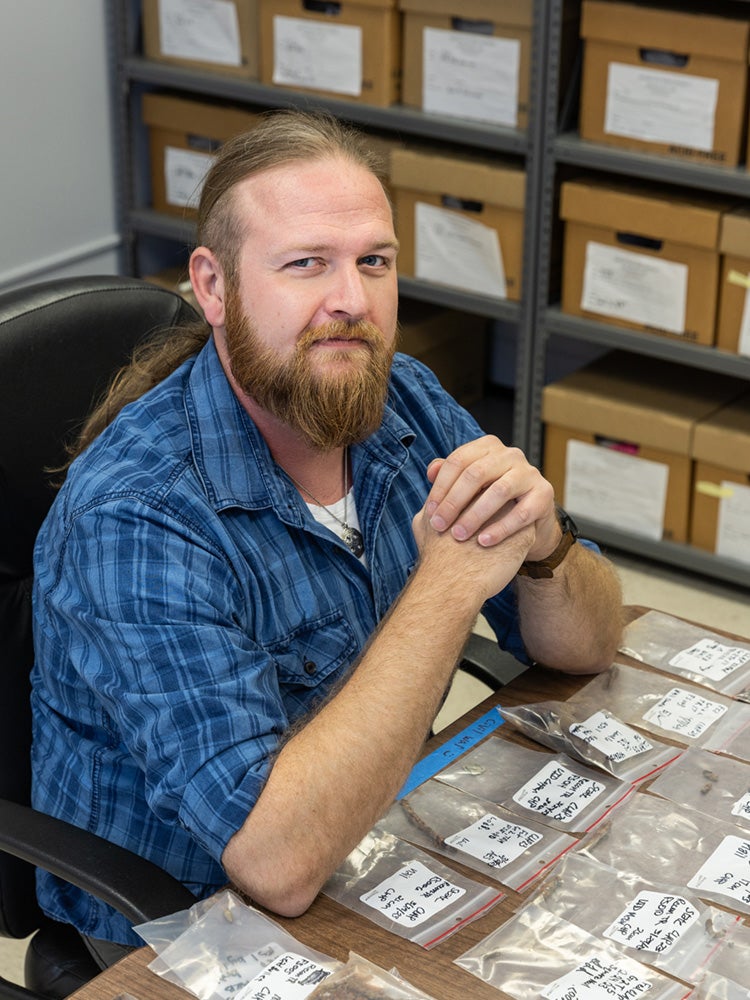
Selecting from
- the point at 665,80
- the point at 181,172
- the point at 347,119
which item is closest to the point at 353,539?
the point at 665,80

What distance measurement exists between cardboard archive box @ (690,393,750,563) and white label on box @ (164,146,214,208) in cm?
149

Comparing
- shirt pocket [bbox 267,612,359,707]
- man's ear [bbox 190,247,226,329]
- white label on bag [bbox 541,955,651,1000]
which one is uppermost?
man's ear [bbox 190,247,226,329]

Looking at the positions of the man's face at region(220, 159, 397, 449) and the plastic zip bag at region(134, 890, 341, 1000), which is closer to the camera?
the plastic zip bag at region(134, 890, 341, 1000)

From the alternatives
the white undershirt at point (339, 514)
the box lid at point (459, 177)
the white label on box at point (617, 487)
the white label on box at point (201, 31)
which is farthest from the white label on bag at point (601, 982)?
the white label on box at point (201, 31)

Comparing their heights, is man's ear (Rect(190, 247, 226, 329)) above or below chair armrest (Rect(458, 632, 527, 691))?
above

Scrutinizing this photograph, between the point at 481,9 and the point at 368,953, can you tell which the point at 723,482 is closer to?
the point at 481,9

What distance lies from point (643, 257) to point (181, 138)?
135cm

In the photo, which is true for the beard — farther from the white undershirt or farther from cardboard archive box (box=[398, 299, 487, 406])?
cardboard archive box (box=[398, 299, 487, 406])

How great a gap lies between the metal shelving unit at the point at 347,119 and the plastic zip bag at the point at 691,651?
154 centimetres

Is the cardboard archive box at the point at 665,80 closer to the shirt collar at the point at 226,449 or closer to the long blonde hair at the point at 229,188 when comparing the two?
the long blonde hair at the point at 229,188

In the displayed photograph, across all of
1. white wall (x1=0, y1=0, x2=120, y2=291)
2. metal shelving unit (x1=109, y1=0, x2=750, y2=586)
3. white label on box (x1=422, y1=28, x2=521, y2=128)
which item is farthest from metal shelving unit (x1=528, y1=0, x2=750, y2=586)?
white wall (x1=0, y1=0, x2=120, y2=291)

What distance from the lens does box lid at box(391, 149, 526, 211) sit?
3.04 m

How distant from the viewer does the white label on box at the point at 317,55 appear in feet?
10.4

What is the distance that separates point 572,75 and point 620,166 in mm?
252
